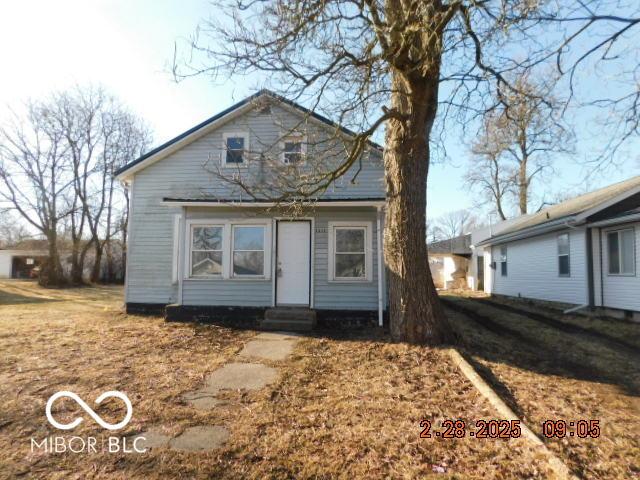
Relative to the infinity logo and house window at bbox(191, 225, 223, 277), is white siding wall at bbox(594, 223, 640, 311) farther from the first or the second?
the infinity logo

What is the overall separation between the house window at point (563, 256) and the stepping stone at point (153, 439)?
44.3 feet

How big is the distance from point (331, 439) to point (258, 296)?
649 cm

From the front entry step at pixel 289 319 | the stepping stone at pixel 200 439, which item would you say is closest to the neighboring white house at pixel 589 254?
the front entry step at pixel 289 319

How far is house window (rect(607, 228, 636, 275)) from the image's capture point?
10.2 m

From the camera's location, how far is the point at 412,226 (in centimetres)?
656

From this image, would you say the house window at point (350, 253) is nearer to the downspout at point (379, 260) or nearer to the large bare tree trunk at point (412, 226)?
the downspout at point (379, 260)

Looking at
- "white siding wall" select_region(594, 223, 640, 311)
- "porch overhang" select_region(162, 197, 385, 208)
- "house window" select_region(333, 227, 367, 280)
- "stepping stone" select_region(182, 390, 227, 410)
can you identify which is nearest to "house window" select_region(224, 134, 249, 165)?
"porch overhang" select_region(162, 197, 385, 208)

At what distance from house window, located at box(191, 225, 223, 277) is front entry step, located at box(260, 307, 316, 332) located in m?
1.90

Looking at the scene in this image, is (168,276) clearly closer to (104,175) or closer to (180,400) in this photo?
(180,400)

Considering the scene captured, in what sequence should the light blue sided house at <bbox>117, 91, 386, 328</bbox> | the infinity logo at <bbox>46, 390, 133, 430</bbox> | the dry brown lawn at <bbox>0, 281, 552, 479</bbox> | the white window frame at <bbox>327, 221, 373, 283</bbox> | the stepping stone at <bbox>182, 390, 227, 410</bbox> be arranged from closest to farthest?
the dry brown lawn at <bbox>0, 281, 552, 479</bbox> → the infinity logo at <bbox>46, 390, 133, 430</bbox> → the stepping stone at <bbox>182, 390, 227, 410</bbox> → the light blue sided house at <bbox>117, 91, 386, 328</bbox> → the white window frame at <bbox>327, 221, 373, 283</bbox>

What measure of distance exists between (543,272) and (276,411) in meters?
13.8

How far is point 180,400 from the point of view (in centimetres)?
438

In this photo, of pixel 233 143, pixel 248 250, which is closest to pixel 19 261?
pixel 233 143

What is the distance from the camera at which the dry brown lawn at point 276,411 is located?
2.97 metres
